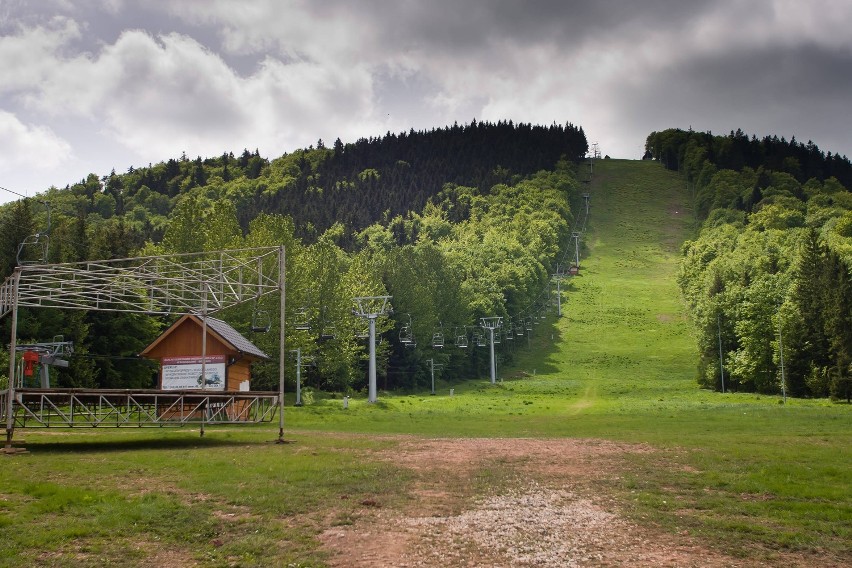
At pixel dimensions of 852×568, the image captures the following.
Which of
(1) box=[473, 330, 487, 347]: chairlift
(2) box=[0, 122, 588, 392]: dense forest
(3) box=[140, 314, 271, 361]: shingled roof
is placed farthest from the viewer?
(1) box=[473, 330, 487, 347]: chairlift

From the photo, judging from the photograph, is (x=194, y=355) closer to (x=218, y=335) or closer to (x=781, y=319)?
(x=218, y=335)

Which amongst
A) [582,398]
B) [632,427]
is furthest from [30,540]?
[582,398]

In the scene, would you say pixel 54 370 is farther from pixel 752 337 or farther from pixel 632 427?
pixel 752 337

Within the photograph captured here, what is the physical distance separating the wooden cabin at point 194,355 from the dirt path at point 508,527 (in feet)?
67.7

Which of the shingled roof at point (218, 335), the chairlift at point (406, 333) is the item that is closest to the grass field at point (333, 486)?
the shingled roof at point (218, 335)

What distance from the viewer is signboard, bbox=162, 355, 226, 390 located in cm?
3834

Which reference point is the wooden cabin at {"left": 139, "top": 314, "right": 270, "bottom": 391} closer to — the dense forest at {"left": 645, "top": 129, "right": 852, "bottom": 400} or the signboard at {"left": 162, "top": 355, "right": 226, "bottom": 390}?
the signboard at {"left": 162, "top": 355, "right": 226, "bottom": 390}

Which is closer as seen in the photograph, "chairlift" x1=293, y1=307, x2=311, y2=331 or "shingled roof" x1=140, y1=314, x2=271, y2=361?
"shingled roof" x1=140, y1=314, x2=271, y2=361

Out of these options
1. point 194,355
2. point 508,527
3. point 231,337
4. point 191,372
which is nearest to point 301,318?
point 231,337

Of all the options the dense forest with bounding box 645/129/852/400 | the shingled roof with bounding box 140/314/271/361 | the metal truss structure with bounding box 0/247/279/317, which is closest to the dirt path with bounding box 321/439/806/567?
the metal truss structure with bounding box 0/247/279/317

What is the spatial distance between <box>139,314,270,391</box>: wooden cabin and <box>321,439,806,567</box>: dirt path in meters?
20.6

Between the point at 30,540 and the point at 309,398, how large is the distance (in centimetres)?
4433

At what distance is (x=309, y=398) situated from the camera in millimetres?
55219

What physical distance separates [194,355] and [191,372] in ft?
2.91
